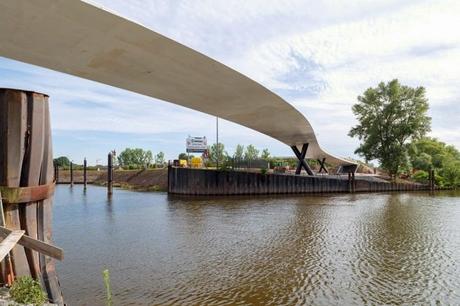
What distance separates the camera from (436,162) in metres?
61.4

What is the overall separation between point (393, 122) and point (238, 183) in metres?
27.2

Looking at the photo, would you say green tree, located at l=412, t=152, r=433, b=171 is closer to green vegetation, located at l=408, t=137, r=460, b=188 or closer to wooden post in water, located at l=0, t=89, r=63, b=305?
green vegetation, located at l=408, t=137, r=460, b=188

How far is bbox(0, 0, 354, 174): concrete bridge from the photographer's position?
10.5 metres

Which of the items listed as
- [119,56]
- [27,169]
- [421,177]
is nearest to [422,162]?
[421,177]

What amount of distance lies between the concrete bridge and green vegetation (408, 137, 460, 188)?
116 feet

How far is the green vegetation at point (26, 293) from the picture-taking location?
13.3 feet

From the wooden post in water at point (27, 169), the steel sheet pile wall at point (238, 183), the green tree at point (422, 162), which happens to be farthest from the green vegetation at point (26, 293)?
the green tree at point (422, 162)

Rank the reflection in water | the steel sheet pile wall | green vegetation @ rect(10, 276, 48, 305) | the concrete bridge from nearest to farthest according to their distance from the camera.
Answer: green vegetation @ rect(10, 276, 48, 305) < the reflection in water < the concrete bridge < the steel sheet pile wall

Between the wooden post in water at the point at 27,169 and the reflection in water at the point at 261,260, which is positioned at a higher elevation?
the wooden post in water at the point at 27,169

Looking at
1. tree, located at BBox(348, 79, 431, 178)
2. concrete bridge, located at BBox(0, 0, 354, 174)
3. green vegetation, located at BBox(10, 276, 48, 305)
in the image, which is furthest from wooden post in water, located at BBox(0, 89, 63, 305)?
tree, located at BBox(348, 79, 431, 178)

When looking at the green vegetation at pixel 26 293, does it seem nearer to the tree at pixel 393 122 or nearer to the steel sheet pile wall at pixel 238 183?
the steel sheet pile wall at pixel 238 183

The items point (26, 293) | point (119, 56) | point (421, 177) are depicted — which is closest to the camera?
point (26, 293)

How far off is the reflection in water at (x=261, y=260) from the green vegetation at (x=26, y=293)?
9.13ft

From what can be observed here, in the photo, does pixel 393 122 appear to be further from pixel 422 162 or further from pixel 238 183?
pixel 238 183
